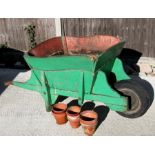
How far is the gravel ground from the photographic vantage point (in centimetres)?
618

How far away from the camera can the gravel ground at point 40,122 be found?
6180mm

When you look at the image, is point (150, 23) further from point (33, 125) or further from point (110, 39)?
point (33, 125)

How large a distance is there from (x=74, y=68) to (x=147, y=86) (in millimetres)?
2687

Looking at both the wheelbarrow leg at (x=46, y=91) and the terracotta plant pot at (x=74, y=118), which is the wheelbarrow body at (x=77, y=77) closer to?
the wheelbarrow leg at (x=46, y=91)

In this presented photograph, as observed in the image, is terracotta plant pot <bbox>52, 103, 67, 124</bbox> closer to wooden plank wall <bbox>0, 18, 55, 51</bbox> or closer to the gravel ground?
the gravel ground

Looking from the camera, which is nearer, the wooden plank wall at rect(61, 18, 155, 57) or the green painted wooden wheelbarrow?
the green painted wooden wheelbarrow

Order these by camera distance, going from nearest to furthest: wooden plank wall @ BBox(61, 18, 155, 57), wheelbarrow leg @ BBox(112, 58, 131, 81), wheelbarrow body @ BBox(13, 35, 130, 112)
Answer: wheelbarrow body @ BBox(13, 35, 130, 112), wheelbarrow leg @ BBox(112, 58, 131, 81), wooden plank wall @ BBox(61, 18, 155, 57)

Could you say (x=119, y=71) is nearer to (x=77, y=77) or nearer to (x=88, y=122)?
(x=77, y=77)

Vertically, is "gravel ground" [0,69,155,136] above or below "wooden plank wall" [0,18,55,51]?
below

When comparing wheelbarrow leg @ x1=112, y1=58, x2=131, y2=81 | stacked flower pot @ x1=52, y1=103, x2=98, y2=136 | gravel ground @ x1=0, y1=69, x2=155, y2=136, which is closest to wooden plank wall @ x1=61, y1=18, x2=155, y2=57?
wheelbarrow leg @ x1=112, y1=58, x2=131, y2=81

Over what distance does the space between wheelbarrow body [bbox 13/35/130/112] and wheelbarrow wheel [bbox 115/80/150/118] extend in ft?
1.20

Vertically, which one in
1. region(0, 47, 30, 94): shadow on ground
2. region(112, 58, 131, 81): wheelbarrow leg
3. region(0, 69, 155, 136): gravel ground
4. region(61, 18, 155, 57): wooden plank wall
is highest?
region(61, 18, 155, 57): wooden plank wall

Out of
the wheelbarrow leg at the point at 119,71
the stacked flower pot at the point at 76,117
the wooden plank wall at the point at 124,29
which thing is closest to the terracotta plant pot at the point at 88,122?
the stacked flower pot at the point at 76,117

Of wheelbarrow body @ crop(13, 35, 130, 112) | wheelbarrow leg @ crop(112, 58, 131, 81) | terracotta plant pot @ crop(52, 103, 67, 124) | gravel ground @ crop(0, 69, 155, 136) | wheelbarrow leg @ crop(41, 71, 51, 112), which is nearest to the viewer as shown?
wheelbarrow body @ crop(13, 35, 130, 112)
